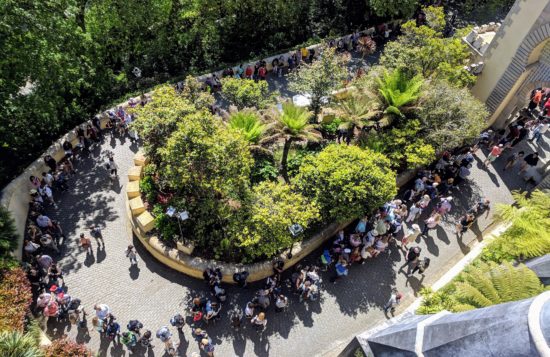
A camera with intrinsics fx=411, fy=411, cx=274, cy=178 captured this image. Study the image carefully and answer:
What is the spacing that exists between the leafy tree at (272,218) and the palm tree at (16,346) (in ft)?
21.6

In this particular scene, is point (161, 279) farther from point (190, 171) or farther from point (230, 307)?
point (190, 171)

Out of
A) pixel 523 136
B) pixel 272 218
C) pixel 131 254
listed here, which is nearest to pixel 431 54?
pixel 523 136

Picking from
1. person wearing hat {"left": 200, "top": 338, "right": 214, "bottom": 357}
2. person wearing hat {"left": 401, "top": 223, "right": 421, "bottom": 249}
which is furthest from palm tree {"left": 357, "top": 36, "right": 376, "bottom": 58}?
person wearing hat {"left": 200, "top": 338, "right": 214, "bottom": 357}

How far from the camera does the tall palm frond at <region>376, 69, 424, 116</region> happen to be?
17.3 meters

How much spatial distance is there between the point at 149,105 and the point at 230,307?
27.3 ft

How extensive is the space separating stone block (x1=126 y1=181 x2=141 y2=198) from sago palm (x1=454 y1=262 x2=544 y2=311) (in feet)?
40.9

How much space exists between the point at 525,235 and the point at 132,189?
1432cm

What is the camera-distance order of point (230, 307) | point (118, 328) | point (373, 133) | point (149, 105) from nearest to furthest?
point (118, 328)
point (230, 307)
point (149, 105)
point (373, 133)

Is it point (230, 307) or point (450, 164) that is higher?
point (450, 164)

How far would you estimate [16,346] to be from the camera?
10.6m

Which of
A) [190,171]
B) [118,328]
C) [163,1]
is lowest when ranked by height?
[118,328]

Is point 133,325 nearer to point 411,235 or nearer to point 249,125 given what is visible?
point 249,125

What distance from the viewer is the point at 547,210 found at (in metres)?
13.7

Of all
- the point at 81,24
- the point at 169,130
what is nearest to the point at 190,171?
the point at 169,130
